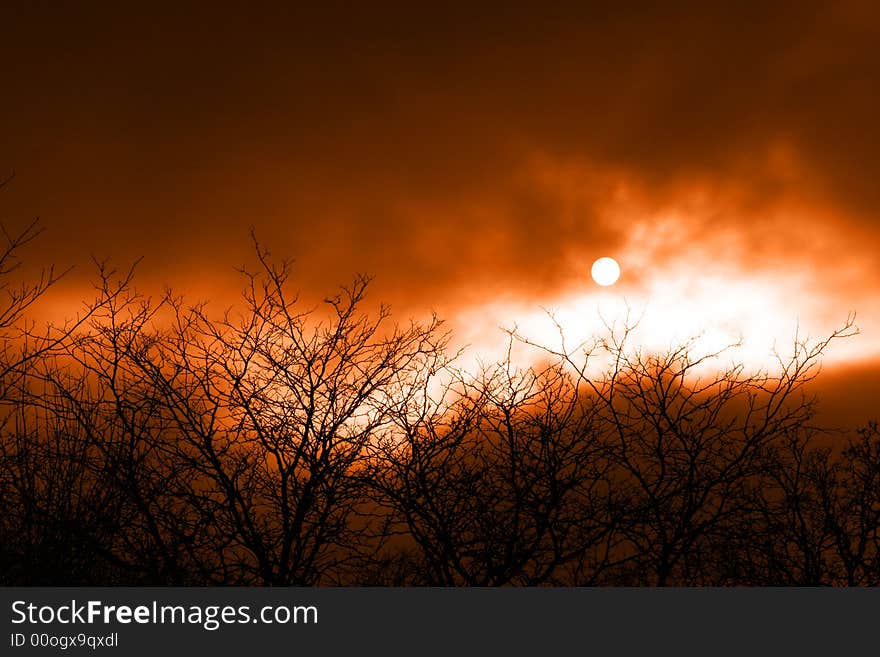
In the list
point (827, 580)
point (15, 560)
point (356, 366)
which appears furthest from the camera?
point (827, 580)

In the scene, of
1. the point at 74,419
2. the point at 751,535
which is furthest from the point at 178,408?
the point at 751,535

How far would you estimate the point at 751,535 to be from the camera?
22.6 ft

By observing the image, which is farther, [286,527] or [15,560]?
[286,527]

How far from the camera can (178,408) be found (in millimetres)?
7391

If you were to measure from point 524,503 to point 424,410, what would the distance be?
4.45 feet

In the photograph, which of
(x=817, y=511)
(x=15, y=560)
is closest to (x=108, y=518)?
(x=15, y=560)
